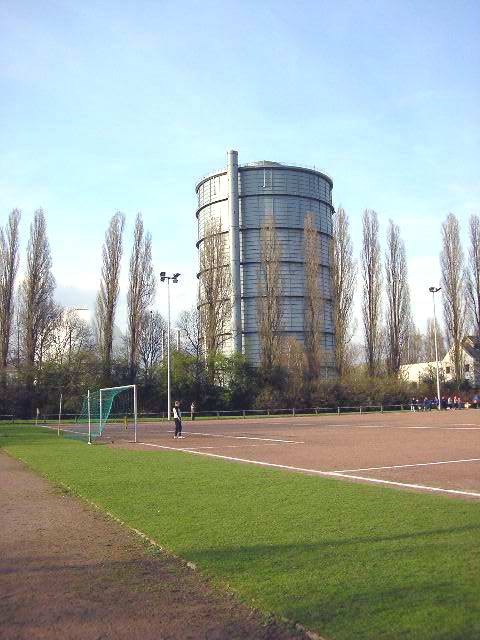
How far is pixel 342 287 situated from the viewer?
66000 millimetres

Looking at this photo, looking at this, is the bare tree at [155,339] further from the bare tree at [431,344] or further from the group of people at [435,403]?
the bare tree at [431,344]

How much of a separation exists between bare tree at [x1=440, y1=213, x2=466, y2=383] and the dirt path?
209 feet

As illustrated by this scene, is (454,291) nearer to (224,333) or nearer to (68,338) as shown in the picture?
(224,333)

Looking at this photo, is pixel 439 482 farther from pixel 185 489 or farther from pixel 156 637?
pixel 156 637

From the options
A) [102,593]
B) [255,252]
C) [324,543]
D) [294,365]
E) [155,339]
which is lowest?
[102,593]

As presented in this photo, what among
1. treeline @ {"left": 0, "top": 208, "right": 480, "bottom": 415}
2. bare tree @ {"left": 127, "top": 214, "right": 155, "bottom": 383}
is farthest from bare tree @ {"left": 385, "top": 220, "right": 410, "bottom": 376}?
bare tree @ {"left": 127, "top": 214, "right": 155, "bottom": 383}

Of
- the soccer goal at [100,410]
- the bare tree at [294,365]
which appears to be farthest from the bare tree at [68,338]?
the bare tree at [294,365]

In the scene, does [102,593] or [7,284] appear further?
[7,284]

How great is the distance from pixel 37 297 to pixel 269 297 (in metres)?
21.4

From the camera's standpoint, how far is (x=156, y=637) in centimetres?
464

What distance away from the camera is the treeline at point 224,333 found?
55.6 meters

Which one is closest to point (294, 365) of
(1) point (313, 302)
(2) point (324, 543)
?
(1) point (313, 302)

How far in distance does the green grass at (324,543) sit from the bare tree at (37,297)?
44.8 metres

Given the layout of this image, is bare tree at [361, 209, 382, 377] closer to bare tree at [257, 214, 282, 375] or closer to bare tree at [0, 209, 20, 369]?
bare tree at [257, 214, 282, 375]
